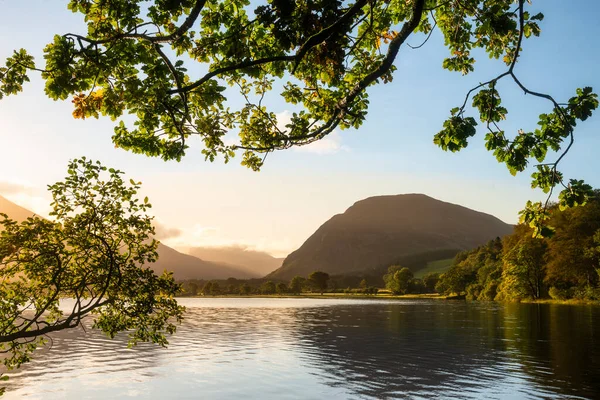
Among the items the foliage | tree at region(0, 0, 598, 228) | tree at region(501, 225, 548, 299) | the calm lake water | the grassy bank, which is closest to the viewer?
tree at region(0, 0, 598, 228)

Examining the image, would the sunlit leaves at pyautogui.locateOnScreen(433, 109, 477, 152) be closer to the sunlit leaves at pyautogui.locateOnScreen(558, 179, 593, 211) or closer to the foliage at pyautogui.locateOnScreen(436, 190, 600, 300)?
the sunlit leaves at pyautogui.locateOnScreen(558, 179, 593, 211)

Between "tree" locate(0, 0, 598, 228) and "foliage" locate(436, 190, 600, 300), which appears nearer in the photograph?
"tree" locate(0, 0, 598, 228)

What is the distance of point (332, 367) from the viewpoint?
37.4m

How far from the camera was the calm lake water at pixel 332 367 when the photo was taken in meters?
29.0

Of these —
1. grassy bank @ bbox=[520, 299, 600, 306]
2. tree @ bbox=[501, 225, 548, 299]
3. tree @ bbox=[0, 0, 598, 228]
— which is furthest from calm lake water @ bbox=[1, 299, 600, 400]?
tree @ bbox=[501, 225, 548, 299]

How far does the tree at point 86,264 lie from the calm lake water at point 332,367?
27.5 feet

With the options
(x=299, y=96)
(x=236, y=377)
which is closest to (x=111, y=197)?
(x=299, y=96)

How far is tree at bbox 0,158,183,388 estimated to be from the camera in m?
15.0

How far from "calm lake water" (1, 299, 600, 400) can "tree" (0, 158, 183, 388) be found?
840 centimetres

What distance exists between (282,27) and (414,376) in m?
29.4

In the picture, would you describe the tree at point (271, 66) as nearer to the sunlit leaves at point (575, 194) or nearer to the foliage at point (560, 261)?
the sunlit leaves at point (575, 194)

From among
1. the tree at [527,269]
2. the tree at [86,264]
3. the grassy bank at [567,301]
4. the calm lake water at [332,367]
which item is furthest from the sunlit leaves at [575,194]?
the tree at [527,269]

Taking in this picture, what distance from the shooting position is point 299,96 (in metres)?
14.7

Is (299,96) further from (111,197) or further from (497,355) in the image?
(497,355)
